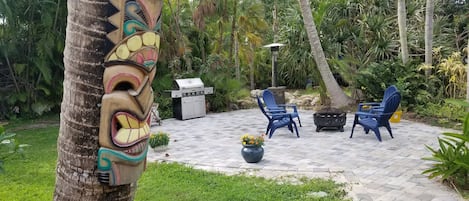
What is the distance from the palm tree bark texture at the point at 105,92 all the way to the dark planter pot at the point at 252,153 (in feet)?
10.8

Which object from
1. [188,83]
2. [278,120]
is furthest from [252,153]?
[188,83]

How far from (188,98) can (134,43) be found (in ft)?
25.3

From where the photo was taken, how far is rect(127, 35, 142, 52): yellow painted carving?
1.70m

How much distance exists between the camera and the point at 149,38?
1.78 metres

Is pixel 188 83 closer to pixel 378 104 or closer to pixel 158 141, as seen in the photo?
pixel 158 141

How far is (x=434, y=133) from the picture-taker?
684cm

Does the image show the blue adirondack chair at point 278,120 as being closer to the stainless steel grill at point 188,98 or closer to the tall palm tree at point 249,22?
the stainless steel grill at point 188,98

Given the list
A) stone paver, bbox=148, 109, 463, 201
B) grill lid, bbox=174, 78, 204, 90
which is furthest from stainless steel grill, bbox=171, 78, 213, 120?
stone paver, bbox=148, 109, 463, 201

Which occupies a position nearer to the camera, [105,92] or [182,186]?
[105,92]

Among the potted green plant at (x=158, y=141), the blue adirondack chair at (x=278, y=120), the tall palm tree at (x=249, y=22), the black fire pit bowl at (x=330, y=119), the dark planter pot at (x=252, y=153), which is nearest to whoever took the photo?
the dark planter pot at (x=252, y=153)

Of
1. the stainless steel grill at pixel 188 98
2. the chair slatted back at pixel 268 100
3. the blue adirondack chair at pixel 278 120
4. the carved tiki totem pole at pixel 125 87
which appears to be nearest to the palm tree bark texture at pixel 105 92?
the carved tiki totem pole at pixel 125 87

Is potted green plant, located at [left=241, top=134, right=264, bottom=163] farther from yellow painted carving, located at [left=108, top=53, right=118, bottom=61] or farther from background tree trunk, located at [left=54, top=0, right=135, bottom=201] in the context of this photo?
yellow painted carving, located at [left=108, top=53, right=118, bottom=61]

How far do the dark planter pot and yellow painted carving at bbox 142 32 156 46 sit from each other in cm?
340

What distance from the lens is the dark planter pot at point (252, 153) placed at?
5023 millimetres
